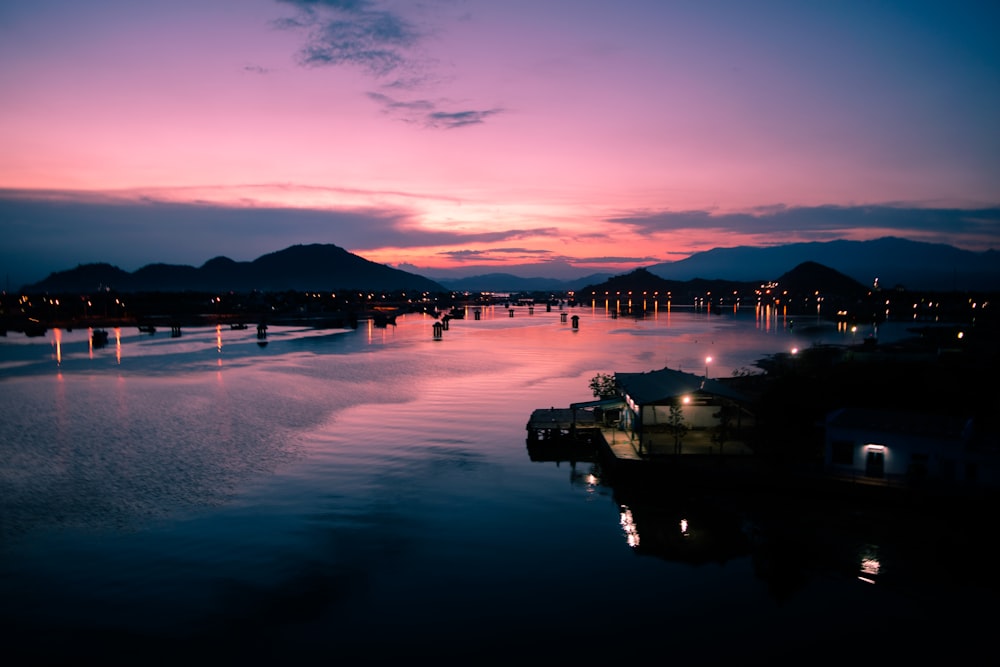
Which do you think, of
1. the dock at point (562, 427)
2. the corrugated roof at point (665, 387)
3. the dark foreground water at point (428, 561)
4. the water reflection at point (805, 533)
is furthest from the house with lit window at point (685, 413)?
the dark foreground water at point (428, 561)

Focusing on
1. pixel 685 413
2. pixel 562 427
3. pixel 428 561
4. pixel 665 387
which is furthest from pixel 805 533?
pixel 562 427

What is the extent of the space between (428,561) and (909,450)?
1191cm

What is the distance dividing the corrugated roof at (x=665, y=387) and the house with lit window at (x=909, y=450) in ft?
11.9

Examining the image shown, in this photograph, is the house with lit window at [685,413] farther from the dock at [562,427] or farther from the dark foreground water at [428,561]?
the dark foreground water at [428,561]

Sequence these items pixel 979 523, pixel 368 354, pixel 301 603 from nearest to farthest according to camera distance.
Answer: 1. pixel 301 603
2. pixel 979 523
3. pixel 368 354

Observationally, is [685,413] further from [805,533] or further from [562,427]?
[805,533]

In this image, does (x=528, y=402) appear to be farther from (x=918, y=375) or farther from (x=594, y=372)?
(x=918, y=375)

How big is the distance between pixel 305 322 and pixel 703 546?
100187mm

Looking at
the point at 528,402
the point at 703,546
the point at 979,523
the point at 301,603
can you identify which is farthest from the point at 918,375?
the point at 301,603

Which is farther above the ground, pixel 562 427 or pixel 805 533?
pixel 562 427

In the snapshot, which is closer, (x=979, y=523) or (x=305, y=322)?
(x=979, y=523)

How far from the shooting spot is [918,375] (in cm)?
2392

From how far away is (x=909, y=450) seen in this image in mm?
15453

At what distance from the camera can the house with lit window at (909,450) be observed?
1493cm
